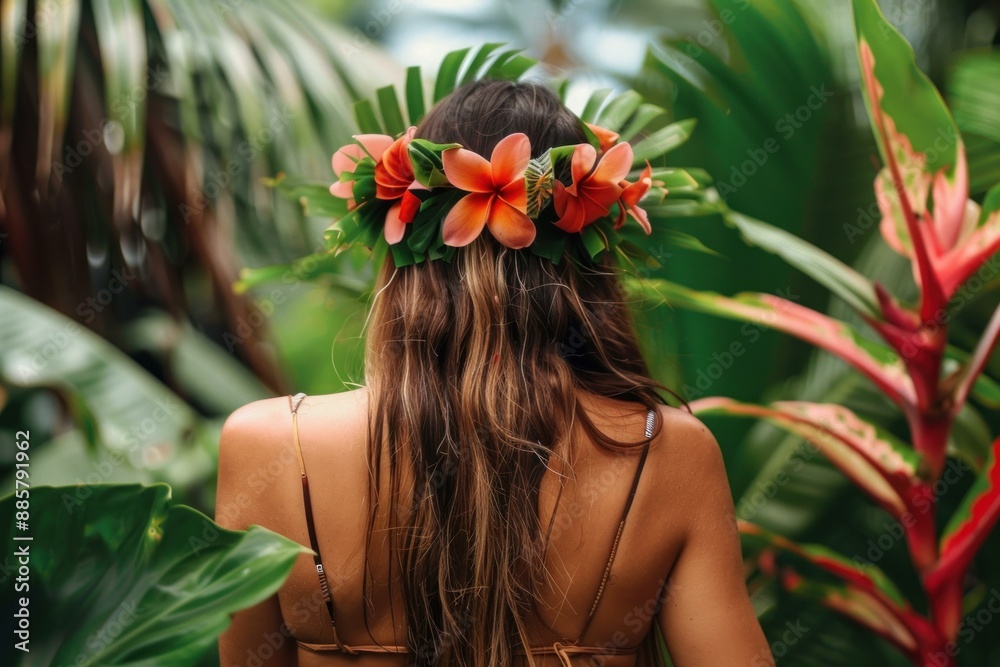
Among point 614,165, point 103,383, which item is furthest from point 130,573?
point 103,383

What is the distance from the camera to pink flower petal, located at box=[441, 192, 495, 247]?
915 millimetres

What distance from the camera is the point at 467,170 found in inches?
36.0

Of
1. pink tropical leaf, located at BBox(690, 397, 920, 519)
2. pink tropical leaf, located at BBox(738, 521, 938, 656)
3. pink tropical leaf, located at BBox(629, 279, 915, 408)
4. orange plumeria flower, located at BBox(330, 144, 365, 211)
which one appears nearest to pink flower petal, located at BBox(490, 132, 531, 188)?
orange plumeria flower, located at BBox(330, 144, 365, 211)

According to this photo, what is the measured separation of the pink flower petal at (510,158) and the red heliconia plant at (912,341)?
505 millimetres

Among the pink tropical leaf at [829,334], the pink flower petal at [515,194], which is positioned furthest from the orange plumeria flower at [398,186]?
the pink tropical leaf at [829,334]

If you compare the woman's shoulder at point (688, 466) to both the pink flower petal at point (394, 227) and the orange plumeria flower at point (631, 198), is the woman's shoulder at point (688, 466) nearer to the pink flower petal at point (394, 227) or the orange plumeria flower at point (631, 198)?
the orange plumeria flower at point (631, 198)

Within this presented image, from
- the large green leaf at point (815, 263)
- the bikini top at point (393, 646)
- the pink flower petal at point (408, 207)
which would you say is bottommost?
the bikini top at point (393, 646)

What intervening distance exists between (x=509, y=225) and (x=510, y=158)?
0.23 ft

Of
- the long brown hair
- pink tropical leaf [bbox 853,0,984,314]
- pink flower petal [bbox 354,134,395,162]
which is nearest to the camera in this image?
the long brown hair

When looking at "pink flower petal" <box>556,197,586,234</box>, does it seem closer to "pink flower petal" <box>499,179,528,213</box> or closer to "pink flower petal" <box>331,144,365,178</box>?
"pink flower petal" <box>499,179,528,213</box>

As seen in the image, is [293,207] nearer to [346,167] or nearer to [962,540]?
[346,167]

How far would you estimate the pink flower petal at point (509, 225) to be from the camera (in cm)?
91

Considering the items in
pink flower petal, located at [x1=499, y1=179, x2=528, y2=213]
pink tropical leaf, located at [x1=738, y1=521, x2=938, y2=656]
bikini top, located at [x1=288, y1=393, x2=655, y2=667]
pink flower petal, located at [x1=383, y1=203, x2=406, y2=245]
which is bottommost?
pink tropical leaf, located at [x1=738, y1=521, x2=938, y2=656]

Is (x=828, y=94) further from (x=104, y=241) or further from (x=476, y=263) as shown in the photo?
(x=104, y=241)
